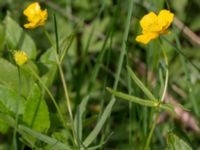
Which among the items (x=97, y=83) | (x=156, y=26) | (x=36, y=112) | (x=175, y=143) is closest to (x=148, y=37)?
(x=156, y=26)

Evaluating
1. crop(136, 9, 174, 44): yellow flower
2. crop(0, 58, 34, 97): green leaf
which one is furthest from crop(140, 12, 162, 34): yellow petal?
crop(0, 58, 34, 97): green leaf

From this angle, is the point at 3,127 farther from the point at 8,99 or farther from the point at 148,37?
the point at 148,37

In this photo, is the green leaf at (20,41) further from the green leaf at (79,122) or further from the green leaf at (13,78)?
the green leaf at (79,122)

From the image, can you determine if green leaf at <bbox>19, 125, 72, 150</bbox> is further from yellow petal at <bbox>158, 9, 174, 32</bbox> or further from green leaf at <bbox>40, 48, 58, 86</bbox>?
yellow petal at <bbox>158, 9, 174, 32</bbox>

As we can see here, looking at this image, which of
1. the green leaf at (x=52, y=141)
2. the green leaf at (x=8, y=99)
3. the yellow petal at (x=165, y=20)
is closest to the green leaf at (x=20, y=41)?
the green leaf at (x=8, y=99)

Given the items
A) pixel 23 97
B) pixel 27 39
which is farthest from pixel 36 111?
pixel 27 39

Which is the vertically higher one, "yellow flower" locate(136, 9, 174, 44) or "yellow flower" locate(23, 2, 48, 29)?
"yellow flower" locate(23, 2, 48, 29)
